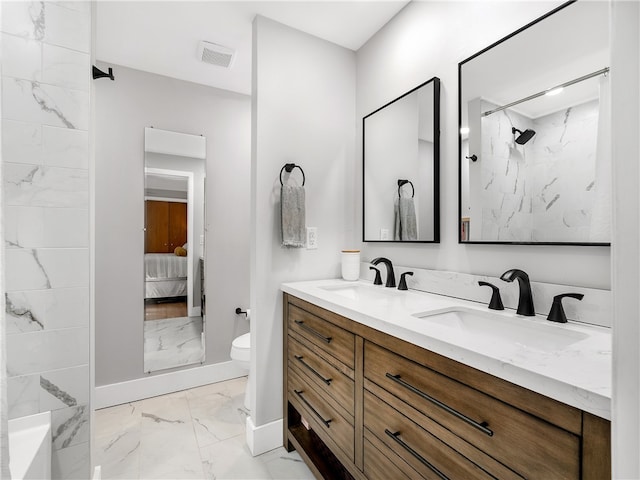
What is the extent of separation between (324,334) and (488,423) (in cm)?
78

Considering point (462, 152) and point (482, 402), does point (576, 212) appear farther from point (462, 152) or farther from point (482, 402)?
point (482, 402)

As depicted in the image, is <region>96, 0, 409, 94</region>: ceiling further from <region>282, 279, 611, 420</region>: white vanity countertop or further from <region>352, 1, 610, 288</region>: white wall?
<region>282, 279, 611, 420</region>: white vanity countertop

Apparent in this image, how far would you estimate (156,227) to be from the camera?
8.30 ft

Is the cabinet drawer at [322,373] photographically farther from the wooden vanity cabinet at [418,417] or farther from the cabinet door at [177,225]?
the cabinet door at [177,225]

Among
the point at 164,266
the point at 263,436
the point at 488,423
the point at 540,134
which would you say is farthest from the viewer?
the point at 164,266

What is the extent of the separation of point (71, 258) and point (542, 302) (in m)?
1.88

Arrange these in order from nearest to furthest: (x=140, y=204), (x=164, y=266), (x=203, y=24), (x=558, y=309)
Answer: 1. (x=558, y=309)
2. (x=203, y=24)
3. (x=140, y=204)
4. (x=164, y=266)

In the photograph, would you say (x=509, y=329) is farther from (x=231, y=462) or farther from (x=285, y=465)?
(x=231, y=462)

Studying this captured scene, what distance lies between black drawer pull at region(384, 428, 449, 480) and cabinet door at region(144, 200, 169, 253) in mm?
2173

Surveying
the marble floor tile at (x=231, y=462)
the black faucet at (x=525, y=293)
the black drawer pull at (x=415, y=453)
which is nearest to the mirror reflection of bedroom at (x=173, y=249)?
the marble floor tile at (x=231, y=462)

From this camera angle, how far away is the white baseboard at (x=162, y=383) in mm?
2344

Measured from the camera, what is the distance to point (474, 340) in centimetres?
85

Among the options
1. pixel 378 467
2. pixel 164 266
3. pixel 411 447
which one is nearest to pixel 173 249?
pixel 164 266

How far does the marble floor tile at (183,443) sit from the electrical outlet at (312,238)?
3.97ft
